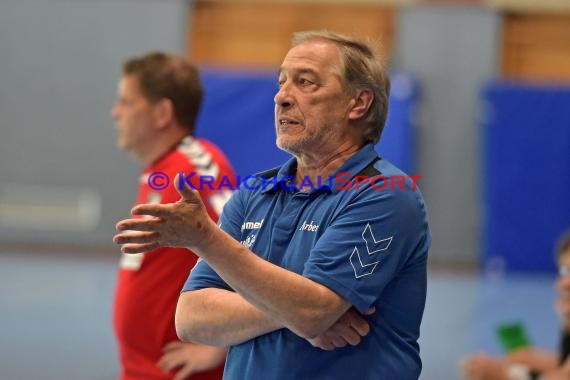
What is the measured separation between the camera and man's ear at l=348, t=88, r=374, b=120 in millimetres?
2396

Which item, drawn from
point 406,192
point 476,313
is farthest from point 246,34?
point 406,192

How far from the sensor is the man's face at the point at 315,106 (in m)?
2.37

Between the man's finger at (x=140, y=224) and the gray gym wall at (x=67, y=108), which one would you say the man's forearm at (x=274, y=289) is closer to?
the man's finger at (x=140, y=224)

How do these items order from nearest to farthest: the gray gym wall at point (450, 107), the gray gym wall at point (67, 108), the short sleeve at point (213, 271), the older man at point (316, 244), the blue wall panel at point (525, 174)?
the older man at point (316, 244) → the short sleeve at point (213, 271) → the blue wall panel at point (525, 174) → the gray gym wall at point (450, 107) → the gray gym wall at point (67, 108)

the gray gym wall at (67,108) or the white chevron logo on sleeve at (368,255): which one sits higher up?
the white chevron logo on sleeve at (368,255)

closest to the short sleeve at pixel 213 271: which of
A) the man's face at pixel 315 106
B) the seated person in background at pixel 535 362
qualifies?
the man's face at pixel 315 106

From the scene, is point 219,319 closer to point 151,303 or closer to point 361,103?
point 361,103

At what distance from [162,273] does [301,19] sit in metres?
11.1

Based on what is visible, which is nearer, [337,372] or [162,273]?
[337,372]

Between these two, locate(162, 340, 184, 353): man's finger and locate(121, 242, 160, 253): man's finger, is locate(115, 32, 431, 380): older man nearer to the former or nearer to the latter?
locate(121, 242, 160, 253): man's finger

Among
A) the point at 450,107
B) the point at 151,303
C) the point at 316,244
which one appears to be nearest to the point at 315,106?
the point at 316,244

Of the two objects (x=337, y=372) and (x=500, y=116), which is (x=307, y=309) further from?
(x=500, y=116)

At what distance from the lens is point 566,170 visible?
12.8m

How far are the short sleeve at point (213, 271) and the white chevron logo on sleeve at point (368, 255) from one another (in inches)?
15.4
